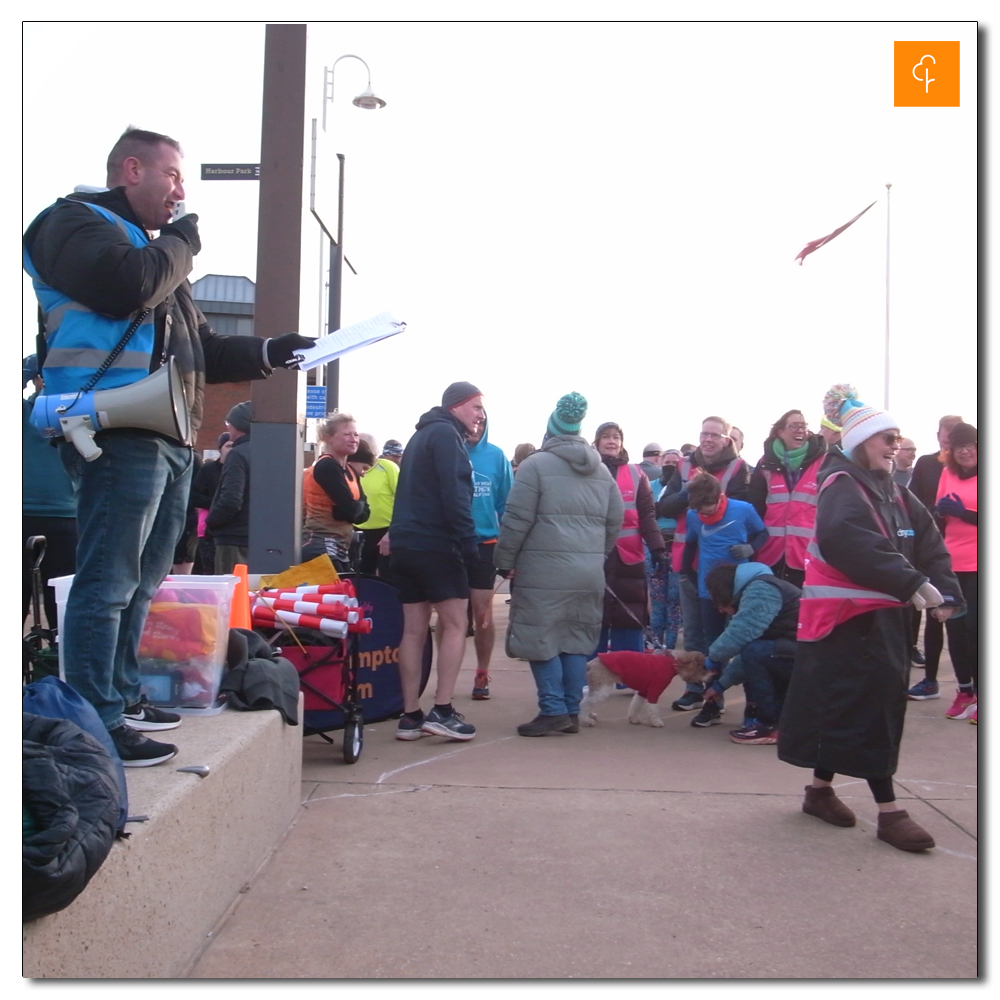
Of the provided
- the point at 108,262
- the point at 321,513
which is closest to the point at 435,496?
the point at 321,513

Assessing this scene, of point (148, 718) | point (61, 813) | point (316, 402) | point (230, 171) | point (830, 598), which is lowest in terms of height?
point (148, 718)

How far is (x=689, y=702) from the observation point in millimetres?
6410

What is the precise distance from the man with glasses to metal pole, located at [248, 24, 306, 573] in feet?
8.52

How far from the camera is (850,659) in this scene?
384 centimetres

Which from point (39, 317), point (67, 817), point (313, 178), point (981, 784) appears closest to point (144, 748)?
point (67, 817)

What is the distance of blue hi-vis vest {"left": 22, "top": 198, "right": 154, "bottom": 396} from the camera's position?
105 inches

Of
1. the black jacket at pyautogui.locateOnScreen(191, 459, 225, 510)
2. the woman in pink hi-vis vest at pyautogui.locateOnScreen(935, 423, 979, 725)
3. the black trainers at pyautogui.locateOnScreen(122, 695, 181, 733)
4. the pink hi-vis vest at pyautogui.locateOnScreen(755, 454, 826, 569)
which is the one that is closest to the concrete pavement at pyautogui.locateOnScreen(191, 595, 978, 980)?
the black trainers at pyautogui.locateOnScreen(122, 695, 181, 733)

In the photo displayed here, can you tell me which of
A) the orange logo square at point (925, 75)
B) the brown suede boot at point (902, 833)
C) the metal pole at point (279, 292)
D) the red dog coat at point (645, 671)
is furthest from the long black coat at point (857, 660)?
the metal pole at point (279, 292)

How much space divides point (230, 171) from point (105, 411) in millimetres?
2185

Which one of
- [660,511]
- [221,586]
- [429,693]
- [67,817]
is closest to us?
[67,817]

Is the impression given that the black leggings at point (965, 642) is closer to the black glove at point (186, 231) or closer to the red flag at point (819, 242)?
the red flag at point (819, 242)

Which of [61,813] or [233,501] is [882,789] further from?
[233,501]

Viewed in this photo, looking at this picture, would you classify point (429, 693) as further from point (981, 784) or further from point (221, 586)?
point (981, 784)

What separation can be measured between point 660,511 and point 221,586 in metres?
4.60
